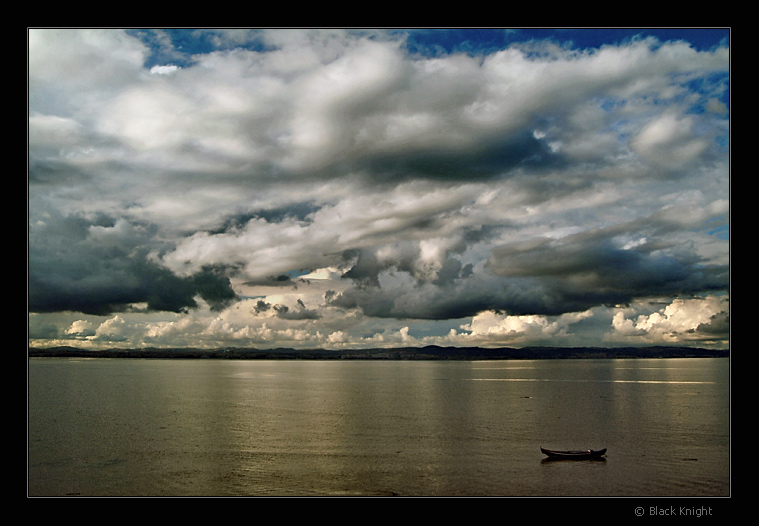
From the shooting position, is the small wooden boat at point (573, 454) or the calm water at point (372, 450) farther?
the small wooden boat at point (573, 454)

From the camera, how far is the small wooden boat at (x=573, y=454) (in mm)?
46531

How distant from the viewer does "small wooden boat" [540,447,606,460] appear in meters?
46.5

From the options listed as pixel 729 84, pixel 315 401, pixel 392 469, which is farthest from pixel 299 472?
pixel 315 401

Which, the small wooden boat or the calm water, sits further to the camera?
the small wooden boat

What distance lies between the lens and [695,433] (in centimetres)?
6172

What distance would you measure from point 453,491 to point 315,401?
221 ft

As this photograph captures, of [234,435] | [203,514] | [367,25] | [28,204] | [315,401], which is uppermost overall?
[367,25]

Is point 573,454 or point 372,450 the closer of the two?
point 573,454

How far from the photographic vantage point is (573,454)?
46.8 m

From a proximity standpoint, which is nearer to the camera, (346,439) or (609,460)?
(609,460)

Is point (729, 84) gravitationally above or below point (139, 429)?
above

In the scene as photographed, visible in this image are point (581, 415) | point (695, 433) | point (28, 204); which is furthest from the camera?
point (581, 415)

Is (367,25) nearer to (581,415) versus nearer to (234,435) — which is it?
(234,435)

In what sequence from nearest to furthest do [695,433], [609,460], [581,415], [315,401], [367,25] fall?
[367,25] < [609,460] < [695,433] < [581,415] < [315,401]
